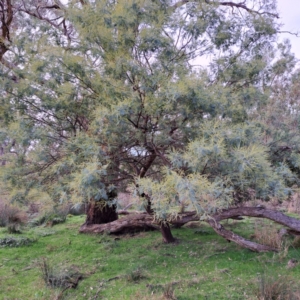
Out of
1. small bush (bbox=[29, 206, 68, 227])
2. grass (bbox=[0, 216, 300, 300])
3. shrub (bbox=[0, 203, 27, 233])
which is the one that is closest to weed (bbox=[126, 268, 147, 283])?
grass (bbox=[0, 216, 300, 300])

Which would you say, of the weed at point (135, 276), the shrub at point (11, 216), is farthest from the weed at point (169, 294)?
the shrub at point (11, 216)

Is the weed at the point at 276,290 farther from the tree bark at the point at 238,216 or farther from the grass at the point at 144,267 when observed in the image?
the tree bark at the point at 238,216

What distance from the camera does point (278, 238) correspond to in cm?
609

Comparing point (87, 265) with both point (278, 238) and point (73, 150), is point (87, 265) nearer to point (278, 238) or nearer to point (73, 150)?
point (73, 150)

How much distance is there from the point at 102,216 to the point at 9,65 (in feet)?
15.2

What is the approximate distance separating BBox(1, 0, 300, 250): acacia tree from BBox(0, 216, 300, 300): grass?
1.03m

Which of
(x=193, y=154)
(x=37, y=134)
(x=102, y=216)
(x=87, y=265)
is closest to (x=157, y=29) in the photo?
(x=193, y=154)

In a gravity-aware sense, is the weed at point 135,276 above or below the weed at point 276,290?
below

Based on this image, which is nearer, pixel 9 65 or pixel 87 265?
pixel 87 265

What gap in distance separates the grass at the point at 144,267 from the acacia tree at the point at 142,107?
103 centimetres

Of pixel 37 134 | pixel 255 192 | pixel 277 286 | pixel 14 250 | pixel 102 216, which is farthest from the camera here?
pixel 102 216

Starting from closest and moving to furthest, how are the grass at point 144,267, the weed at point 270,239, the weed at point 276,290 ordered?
1. the weed at point 276,290
2. the grass at point 144,267
3. the weed at point 270,239

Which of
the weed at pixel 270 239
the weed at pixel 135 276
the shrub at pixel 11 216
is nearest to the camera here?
the weed at pixel 135 276

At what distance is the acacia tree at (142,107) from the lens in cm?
398
